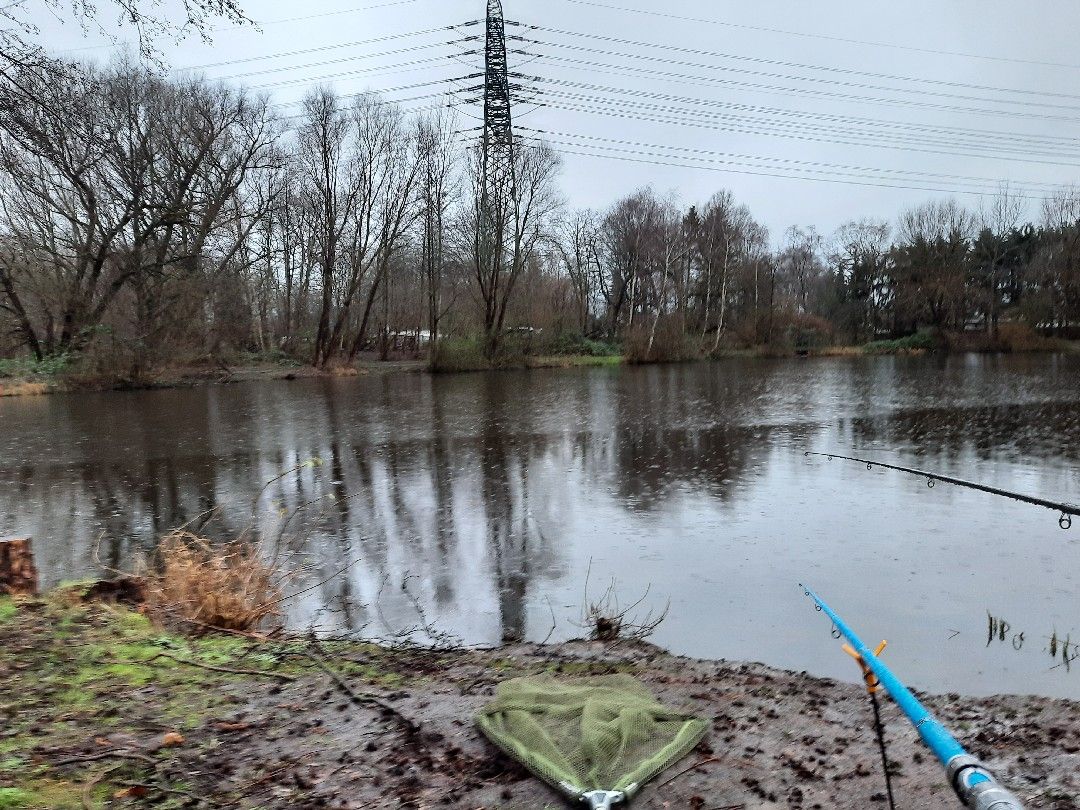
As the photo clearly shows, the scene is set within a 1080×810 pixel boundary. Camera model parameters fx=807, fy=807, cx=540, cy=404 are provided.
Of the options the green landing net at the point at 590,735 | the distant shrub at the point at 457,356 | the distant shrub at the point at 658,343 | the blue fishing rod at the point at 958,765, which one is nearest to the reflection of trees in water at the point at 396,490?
the green landing net at the point at 590,735

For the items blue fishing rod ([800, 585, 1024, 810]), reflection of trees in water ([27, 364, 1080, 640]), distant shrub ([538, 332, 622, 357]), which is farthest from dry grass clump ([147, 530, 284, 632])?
distant shrub ([538, 332, 622, 357])

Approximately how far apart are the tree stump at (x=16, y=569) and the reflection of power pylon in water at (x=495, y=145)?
118 ft

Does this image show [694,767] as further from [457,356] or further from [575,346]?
[575,346]

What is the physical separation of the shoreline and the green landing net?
1305 inches

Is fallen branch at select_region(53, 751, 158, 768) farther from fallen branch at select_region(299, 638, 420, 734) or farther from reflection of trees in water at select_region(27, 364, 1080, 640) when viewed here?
reflection of trees in water at select_region(27, 364, 1080, 640)

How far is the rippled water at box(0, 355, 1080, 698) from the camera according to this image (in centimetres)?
613

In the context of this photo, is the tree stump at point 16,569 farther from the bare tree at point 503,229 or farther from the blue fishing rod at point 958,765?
the bare tree at point 503,229

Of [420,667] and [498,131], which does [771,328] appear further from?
[420,667]

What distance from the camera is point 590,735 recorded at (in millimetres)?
3254

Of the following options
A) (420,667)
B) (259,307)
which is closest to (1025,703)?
(420,667)

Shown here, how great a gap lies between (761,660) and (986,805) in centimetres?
349

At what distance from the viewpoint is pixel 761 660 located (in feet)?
17.7

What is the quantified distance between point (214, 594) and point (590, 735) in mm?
3299

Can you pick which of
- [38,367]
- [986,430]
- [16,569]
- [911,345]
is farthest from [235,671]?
[911,345]
